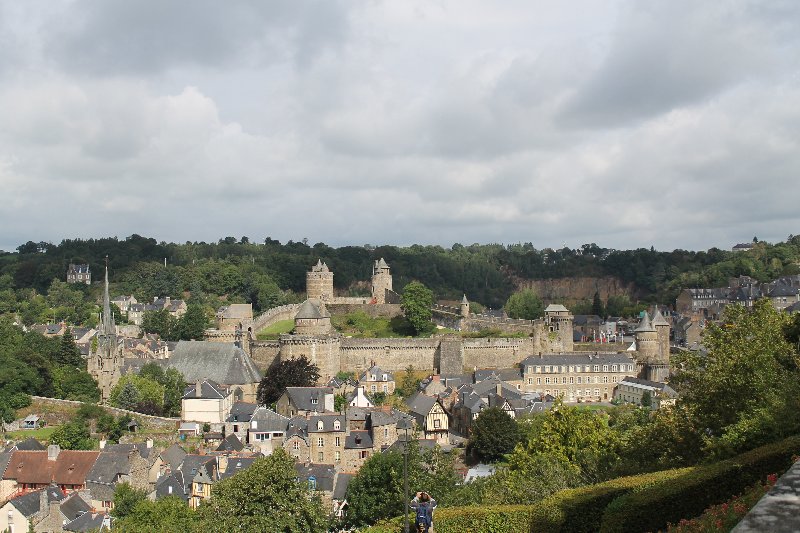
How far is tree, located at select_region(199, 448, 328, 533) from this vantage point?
2575 centimetres

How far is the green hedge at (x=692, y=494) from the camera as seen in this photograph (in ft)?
46.2

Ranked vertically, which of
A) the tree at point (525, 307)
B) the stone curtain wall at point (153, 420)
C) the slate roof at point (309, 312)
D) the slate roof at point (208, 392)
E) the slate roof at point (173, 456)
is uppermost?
the slate roof at point (309, 312)

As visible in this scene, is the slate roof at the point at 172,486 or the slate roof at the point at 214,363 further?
the slate roof at the point at 214,363

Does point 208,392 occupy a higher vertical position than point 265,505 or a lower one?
higher

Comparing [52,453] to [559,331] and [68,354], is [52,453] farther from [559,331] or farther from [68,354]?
[559,331]

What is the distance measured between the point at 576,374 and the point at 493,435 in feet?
69.3

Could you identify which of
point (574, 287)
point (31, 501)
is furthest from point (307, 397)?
point (574, 287)

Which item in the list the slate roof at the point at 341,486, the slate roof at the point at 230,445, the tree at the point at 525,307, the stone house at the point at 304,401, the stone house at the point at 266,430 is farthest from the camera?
the tree at the point at 525,307

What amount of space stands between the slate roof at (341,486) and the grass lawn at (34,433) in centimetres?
1968

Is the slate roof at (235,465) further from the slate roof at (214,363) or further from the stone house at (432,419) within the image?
the slate roof at (214,363)

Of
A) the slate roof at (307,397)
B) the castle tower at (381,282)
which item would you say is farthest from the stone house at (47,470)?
the castle tower at (381,282)

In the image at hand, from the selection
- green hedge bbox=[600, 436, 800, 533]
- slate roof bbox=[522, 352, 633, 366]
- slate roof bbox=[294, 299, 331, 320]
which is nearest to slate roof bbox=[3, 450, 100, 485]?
slate roof bbox=[294, 299, 331, 320]

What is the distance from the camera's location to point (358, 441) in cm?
4466

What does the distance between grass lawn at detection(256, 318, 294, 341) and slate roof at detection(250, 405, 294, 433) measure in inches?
720
